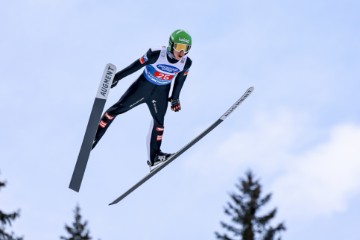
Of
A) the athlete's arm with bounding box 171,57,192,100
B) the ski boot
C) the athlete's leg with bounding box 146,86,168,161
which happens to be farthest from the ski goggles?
the ski boot

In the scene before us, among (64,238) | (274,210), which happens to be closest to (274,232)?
(274,210)

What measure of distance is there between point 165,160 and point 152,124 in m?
0.63

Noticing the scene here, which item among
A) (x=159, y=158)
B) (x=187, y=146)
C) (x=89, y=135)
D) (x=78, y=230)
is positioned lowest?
(x=89, y=135)

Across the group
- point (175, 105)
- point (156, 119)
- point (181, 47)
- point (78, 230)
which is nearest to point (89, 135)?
point (156, 119)

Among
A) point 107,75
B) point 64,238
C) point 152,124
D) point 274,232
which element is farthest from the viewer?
point 64,238

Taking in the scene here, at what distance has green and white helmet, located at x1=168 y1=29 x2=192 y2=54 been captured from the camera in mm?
11523

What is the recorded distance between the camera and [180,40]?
11.5 metres

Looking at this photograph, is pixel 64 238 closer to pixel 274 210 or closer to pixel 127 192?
pixel 274 210

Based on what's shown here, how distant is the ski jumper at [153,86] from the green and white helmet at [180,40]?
1.01 feet

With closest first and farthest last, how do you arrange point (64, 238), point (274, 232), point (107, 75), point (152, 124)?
point (107, 75) < point (152, 124) < point (274, 232) < point (64, 238)

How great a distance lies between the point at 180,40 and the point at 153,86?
3.57 feet

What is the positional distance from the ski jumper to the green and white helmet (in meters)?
0.31

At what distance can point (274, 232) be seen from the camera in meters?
29.2

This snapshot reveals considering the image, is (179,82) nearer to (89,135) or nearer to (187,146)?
(187,146)
